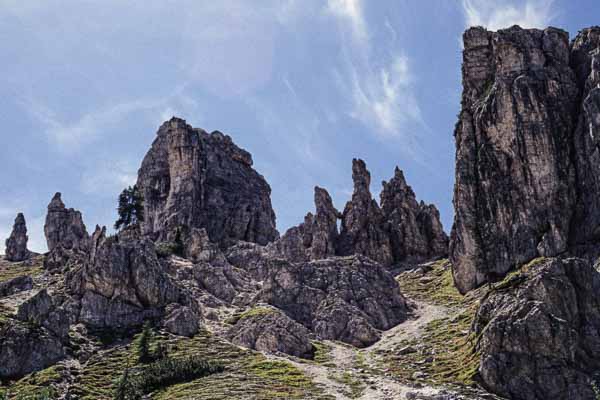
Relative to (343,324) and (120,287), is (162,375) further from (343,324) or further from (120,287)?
(343,324)

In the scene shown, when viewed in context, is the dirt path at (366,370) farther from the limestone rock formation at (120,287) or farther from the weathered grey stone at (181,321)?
the limestone rock formation at (120,287)

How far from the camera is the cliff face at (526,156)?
14675 centimetres

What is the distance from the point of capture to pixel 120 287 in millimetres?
138375

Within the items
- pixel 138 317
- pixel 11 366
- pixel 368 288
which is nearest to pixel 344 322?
pixel 368 288

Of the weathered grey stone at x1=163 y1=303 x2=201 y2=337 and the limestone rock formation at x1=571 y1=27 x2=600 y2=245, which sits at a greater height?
the limestone rock formation at x1=571 y1=27 x2=600 y2=245

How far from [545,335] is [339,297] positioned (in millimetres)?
57886

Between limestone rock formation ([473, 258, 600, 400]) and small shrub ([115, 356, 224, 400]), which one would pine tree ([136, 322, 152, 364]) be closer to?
small shrub ([115, 356, 224, 400])

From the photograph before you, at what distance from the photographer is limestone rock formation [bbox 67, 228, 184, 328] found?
135 m

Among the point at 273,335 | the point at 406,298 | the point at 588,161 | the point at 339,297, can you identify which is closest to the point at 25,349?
the point at 273,335

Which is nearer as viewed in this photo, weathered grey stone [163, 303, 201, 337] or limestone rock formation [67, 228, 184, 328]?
weathered grey stone [163, 303, 201, 337]

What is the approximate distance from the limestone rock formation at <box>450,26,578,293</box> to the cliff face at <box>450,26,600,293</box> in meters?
0.22

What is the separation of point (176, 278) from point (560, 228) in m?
86.5

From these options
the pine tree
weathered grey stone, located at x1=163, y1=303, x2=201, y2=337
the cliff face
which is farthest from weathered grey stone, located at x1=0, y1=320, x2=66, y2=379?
the cliff face

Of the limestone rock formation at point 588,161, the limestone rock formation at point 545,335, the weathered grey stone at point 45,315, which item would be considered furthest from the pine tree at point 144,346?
Result: the limestone rock formation at point 588,161
